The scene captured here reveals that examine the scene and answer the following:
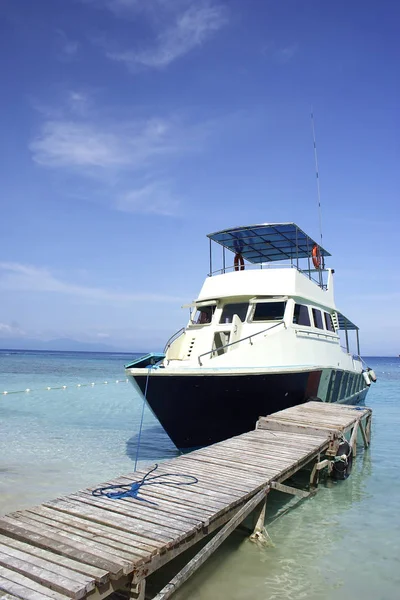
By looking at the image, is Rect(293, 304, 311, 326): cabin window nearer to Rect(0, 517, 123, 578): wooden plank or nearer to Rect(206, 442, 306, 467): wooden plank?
Rect(206, 442, 306, 467): wooden plank

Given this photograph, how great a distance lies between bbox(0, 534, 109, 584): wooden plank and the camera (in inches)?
138

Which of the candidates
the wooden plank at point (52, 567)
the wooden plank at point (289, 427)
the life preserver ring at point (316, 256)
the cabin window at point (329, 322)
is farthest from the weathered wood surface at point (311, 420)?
the wooden plank at point (52, 567)

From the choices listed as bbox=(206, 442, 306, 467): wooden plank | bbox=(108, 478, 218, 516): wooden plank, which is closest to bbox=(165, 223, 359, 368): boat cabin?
bbox=(206, 442, 306, 467): wooden plank

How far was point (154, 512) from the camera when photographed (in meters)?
4.82

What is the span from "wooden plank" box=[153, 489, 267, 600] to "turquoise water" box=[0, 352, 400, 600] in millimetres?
510

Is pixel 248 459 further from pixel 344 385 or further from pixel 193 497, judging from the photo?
pixel 344 385

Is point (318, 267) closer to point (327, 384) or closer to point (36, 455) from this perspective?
point (327, 384)

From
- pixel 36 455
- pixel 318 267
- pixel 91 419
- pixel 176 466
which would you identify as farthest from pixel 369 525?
pixel 91 419

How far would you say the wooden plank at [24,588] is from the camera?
3.24 metres

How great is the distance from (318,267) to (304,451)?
8745 mm

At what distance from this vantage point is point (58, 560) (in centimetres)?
372

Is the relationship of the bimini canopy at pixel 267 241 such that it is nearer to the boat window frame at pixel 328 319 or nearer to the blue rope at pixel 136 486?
the boat window frame at pixel 328 319

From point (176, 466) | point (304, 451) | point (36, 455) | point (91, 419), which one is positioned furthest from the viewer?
point (91, 419)

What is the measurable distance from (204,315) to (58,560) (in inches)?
380
